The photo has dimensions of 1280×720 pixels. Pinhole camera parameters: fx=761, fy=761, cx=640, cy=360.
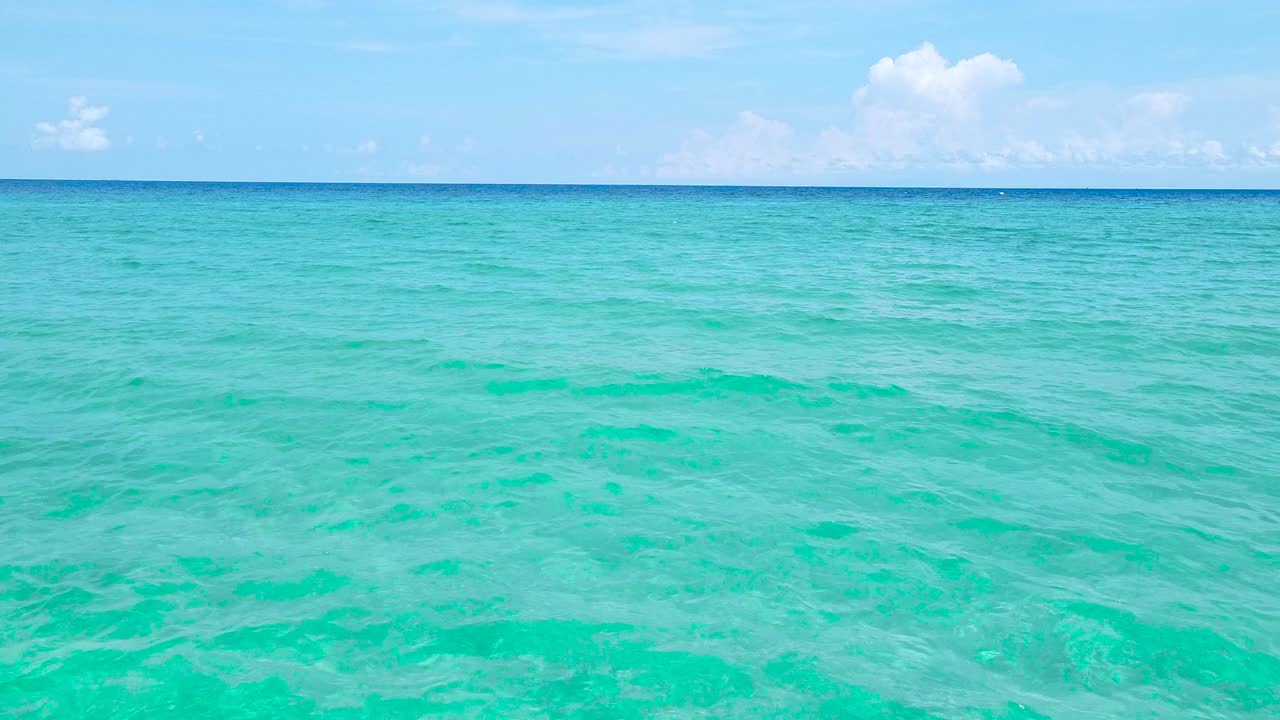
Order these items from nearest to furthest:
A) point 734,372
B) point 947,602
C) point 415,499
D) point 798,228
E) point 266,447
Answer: point 947,602
point 415,499
point 266,447
point 734,372
point 798,228

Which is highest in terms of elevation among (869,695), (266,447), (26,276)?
(26,276)

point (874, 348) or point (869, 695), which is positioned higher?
point (874, 348)

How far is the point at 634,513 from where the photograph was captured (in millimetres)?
8523

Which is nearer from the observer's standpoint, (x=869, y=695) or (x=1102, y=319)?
(x=869, y=695)

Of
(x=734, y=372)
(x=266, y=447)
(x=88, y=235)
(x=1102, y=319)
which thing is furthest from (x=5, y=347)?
(x=88, y=235)

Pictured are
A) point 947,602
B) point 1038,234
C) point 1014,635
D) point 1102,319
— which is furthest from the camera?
point 1038,234

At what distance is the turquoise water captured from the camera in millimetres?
5887

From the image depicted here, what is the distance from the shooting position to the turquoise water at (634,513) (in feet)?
19.3

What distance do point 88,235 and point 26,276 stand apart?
683 inches

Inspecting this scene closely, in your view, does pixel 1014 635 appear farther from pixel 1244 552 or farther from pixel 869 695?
pixel 1244 552

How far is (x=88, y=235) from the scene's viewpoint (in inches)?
1531

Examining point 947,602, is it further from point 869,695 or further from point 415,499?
point 415,499

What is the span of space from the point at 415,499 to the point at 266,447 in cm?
280

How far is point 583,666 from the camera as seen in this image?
599cm
